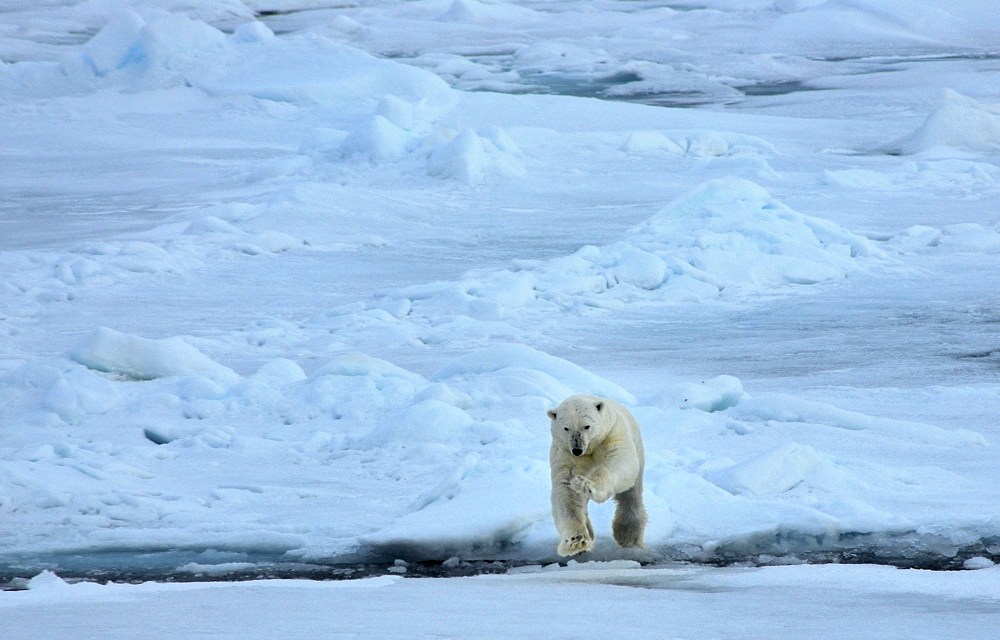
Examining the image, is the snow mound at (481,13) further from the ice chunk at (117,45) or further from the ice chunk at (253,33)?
the ice chunk at (117,45)

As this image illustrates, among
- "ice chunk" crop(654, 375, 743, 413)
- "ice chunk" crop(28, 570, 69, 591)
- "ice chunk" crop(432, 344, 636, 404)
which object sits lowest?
"ice chunk" crop(28, 570, 69, 591)

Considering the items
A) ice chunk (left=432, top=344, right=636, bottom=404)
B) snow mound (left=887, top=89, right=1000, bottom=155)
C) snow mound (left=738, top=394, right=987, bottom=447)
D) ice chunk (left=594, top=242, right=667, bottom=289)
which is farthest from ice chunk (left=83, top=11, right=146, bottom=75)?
snow mound (left=738, top=394, right=987, bottom=447)

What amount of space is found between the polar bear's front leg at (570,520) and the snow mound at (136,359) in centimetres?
335

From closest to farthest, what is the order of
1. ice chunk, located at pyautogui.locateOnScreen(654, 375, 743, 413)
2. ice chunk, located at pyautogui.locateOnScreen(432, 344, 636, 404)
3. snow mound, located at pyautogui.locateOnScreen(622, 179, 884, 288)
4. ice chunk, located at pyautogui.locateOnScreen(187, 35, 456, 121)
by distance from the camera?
1. ice chunk, located at pyautogui.locateOnScreen(654, 375, 743, 413)
2. ice chunk, located at pyautogui.locateOnScreen(432, 344, 636, 404)
3. snow mound, located at pyautogui.locateOnScreen(622, 179, 884, 288)
4. ice chunk, located at pyautogui.locateOnScreen(187, 35, 456, 121)

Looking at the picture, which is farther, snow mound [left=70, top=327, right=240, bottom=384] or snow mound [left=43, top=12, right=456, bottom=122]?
snow mound [left=43, top=12, right=456, bottom=122]

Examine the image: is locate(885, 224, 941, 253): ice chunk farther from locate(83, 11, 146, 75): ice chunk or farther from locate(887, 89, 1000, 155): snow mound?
locate(83, 11, 146, 75): ice chunk

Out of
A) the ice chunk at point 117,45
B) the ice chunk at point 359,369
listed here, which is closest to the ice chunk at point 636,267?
the ice chunk at point 359,369

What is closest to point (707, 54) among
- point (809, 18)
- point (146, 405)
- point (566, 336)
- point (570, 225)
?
point (809, 18)

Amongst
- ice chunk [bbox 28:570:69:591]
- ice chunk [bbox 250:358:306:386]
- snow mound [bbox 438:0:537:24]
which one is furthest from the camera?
snow mound [bbox 438:0:537:24]

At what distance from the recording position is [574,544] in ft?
11.6

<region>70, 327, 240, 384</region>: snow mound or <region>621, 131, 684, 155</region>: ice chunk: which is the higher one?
<region>621, 131, 684, 155</region>: ice chunk

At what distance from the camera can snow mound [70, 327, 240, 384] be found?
21.6ft

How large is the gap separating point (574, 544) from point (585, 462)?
32cm

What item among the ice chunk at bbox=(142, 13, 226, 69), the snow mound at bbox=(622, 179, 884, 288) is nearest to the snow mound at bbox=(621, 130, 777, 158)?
the snow mound at bbox=(622, 179, 884, 288)
